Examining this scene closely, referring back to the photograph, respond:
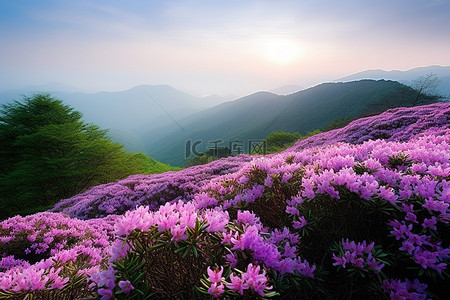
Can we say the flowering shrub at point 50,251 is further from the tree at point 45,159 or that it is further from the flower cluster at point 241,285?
the tree at point 45,159

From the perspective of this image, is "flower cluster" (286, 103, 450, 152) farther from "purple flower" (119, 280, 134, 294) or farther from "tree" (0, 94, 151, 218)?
"tree" (0, 94, 151, 218)

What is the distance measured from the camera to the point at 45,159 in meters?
17.1

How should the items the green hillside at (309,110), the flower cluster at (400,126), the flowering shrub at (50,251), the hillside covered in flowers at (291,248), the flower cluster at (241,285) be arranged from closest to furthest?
the flower cluster at (241,285) → the hillside covered in flowers at (291,248) → the flowering shrub at (50,251) → the flower cluster at (400,126) → the green hillside at (309,110)

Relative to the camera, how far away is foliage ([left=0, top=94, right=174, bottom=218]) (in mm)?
16656

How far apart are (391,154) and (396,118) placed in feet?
45.8

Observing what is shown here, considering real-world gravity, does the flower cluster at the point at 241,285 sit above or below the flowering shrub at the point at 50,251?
above

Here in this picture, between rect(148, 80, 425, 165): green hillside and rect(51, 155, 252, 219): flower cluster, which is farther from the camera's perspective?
rect(148, 80, 425, 165): green hillside

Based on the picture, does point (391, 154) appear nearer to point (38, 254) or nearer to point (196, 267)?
point (196, 267)

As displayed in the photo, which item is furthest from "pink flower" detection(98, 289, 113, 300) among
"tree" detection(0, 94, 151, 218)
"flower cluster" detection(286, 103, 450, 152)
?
"tree" detection(0, 94, 151, 218)

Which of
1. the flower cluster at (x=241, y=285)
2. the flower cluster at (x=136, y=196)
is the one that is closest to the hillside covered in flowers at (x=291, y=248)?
the flower cluster at (x=241, y=285)

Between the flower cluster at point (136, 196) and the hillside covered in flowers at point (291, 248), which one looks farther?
the flower cluster at point (136, 196)

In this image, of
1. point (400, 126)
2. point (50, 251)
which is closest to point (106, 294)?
point (50, 251)

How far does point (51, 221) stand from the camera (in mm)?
6426

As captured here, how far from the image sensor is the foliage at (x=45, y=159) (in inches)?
656
